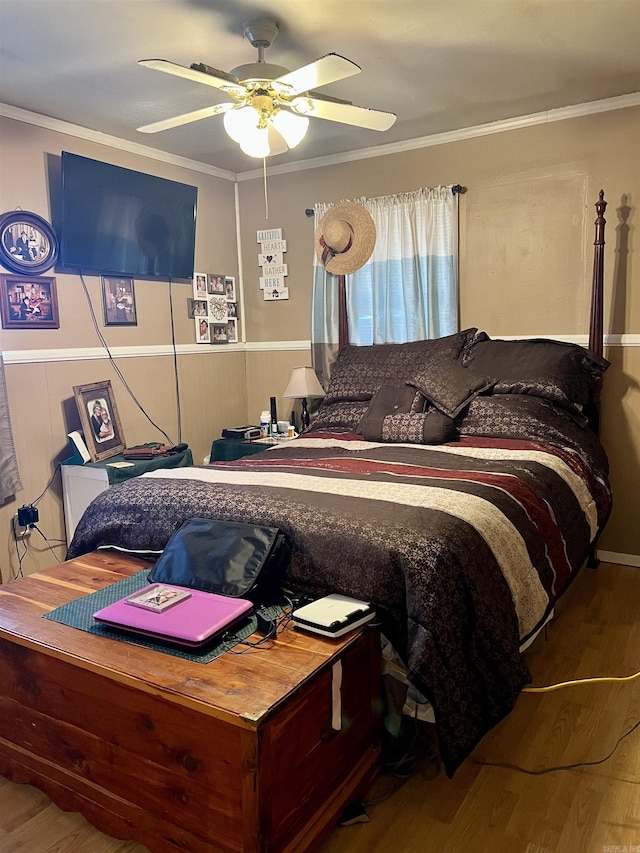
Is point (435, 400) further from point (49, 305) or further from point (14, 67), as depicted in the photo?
point (14, 67)

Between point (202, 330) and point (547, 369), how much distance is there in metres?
2.31

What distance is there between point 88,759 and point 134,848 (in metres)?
0.25

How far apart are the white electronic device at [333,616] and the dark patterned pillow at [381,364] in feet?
6.23

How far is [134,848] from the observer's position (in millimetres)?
1623

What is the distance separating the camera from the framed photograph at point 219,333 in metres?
4.43

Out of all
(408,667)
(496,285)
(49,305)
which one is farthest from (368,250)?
(408,667)

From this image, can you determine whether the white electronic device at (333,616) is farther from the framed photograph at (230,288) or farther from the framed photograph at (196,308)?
the framed photograph at (230,288)

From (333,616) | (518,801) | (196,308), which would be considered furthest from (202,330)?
(518,801)

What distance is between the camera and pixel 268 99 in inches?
92.0

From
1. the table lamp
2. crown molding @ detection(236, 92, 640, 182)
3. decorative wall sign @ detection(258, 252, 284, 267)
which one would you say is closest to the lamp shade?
the table lamp

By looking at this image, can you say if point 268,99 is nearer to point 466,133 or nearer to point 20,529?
→ point 466,133

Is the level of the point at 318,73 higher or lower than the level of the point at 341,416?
higher

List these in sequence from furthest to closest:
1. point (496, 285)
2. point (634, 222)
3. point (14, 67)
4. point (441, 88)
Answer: point (496, 285) → point (634, 222) → point (441, 88) → point (14, 67)

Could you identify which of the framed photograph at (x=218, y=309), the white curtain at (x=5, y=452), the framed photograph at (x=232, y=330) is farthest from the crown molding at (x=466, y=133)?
the white curtain at (x=5, y=452)
